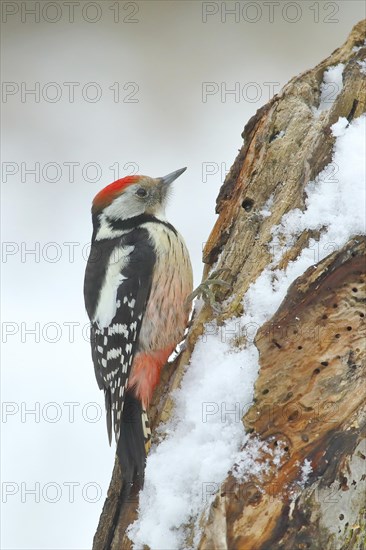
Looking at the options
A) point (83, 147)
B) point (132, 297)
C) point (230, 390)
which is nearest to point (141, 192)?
point (132, 297)

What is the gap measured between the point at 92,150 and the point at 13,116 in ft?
2.23

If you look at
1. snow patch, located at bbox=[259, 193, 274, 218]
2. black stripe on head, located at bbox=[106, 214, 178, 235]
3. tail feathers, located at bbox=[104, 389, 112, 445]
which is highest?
snow patch, located at bbox=[259, 193, 274, 218]

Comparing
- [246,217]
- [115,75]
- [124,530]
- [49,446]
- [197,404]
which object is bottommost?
[49,446]

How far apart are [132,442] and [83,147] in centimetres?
310

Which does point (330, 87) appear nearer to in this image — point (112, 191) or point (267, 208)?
point (267, 208)

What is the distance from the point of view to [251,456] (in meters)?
2.19

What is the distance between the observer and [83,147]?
5465 millimetres

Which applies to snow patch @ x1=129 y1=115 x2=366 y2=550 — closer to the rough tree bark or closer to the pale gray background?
the rough tree bark

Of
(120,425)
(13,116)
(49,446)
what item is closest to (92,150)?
(13,116)

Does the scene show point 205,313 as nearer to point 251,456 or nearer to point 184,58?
point 251,456

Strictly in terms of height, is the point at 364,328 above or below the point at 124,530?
above

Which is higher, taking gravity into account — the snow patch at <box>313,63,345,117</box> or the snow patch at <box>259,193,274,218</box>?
the snow patch at <box>313,63,345,117</box>

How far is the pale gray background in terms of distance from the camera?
418cm

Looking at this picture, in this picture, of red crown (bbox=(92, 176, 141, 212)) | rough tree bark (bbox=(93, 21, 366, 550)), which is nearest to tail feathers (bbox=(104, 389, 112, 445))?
rough tree bark (bbox=(93, 21, 366, 550))
